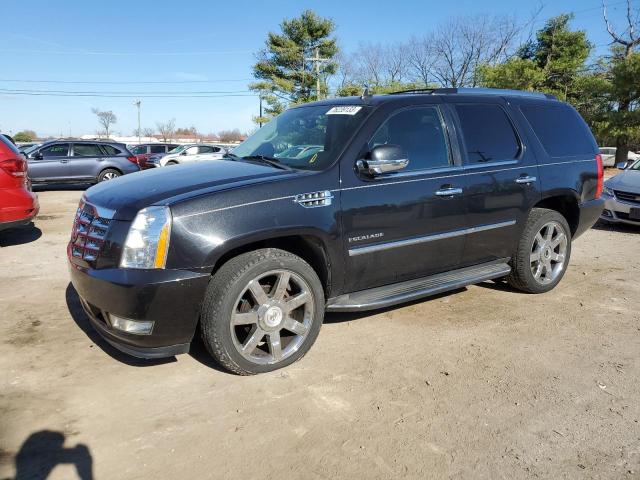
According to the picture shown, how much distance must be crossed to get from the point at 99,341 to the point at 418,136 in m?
2.94

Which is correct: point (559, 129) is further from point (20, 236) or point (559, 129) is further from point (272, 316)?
point (20, 236)

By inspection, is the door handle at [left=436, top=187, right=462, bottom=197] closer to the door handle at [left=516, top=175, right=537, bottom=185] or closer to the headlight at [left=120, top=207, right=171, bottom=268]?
the door handle at [left=516, top=175, right=537, bottom=185]

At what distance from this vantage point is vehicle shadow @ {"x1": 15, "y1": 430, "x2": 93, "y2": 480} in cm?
233

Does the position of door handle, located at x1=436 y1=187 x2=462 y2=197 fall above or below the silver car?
above

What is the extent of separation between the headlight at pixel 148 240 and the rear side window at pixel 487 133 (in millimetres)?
2572

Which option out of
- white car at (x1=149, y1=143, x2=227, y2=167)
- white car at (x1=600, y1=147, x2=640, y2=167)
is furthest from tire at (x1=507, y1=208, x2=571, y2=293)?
white car at (x1=600, y1=147, x2=640, y2=167)

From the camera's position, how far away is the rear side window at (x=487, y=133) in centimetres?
423

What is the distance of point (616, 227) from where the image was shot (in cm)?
905

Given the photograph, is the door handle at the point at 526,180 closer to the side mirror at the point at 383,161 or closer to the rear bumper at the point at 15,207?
the side mirror at the point at 383,161

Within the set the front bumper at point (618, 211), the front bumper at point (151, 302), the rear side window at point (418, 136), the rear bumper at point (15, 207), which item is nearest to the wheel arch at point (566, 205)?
the rear side window at point (418, 136)

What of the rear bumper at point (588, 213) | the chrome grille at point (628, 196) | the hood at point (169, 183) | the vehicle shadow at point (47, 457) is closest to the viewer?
the vehicle shadow at point (47, 457)

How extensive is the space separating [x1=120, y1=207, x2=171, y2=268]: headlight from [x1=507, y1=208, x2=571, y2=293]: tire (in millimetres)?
3299

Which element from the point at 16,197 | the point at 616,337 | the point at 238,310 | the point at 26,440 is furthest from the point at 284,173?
the point at 16,197

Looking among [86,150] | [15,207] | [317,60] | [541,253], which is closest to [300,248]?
[541,253]
